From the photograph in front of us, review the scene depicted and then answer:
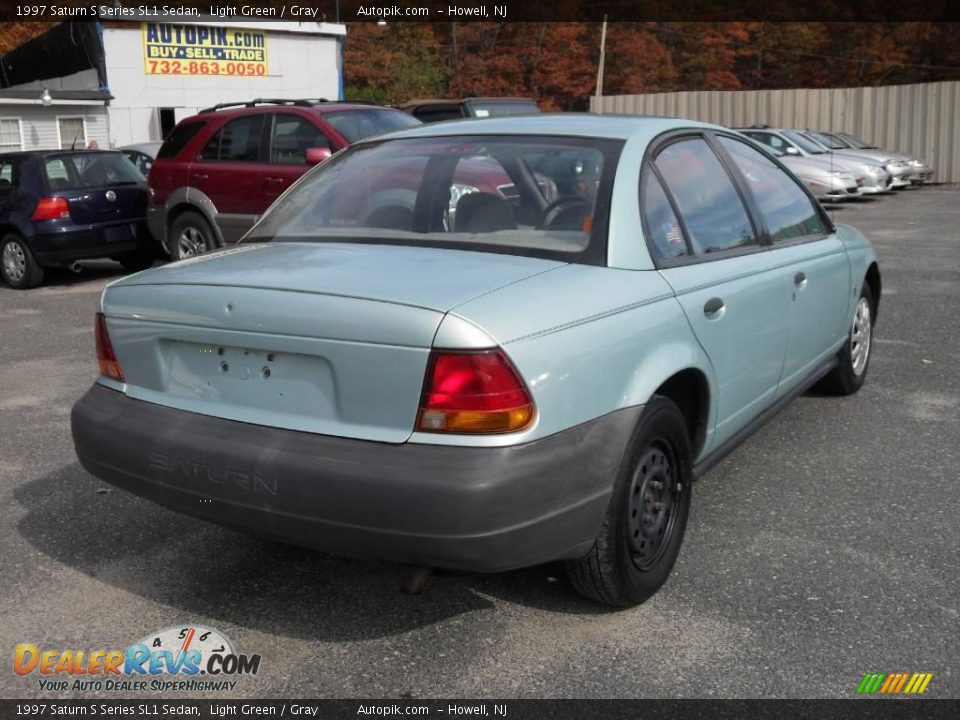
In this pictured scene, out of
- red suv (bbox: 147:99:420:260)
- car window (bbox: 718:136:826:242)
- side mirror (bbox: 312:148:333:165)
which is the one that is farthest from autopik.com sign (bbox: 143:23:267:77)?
car window (bbox: 718:136:826:242)

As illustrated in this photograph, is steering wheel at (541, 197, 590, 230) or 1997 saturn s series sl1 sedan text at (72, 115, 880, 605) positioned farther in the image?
steering wheel at (541, 197, 590, 230)

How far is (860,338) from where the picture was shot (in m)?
5.87

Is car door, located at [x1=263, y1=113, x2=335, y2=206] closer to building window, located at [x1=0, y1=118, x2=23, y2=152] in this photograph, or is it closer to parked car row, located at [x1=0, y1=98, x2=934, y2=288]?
parked car row, located at [x1=0, y1=98, x2=934, y2=288]

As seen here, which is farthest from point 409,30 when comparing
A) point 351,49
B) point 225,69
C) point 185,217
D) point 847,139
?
point 185,217

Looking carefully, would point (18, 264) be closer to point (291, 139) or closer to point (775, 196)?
point (291, 139)

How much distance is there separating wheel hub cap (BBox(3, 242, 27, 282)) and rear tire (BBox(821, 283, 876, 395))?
8.89m

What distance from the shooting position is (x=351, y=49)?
53219 mm

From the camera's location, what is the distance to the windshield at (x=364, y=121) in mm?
10180

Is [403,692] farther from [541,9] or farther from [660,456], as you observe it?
[541,9]

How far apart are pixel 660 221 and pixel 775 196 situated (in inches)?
53.1

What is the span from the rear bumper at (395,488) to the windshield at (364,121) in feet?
24.2

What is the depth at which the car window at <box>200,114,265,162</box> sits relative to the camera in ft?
34.2

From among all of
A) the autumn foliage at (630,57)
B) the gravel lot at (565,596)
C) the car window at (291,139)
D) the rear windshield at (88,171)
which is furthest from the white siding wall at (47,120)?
the autumn foliage at (630,57)

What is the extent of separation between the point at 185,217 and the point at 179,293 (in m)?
8.05
